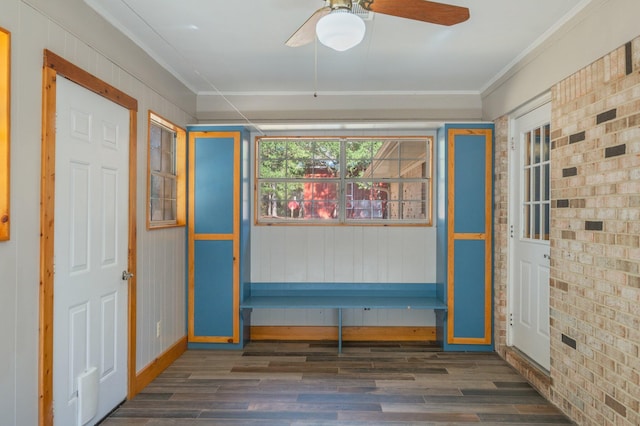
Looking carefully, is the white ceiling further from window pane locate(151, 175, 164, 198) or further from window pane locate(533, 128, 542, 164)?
window pane locate(151, 175, 164, 198)

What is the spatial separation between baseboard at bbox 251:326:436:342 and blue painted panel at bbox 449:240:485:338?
49 centimetres

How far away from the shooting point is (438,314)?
4277mm

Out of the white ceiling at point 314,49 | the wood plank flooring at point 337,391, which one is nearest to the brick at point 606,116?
the white ceiling at point 314,49

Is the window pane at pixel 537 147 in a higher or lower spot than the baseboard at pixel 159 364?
higher

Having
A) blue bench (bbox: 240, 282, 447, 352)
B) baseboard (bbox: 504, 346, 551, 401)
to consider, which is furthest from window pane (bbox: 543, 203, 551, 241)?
blue bench (bbox: 240, 282, 447, 352)

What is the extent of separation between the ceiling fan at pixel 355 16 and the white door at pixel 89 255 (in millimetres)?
1421

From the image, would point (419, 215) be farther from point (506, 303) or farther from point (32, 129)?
point (32, 129)

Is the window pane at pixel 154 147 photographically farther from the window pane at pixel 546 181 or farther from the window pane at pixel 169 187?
the window pane at pixel 546 181

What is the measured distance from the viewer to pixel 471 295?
13.4ft

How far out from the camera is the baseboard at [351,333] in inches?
177

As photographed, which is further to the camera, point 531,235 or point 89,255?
point 531,235

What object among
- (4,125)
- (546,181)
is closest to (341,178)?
(546,181)

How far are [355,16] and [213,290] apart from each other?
314cm

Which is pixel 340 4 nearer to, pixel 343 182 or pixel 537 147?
pixel 537 147
